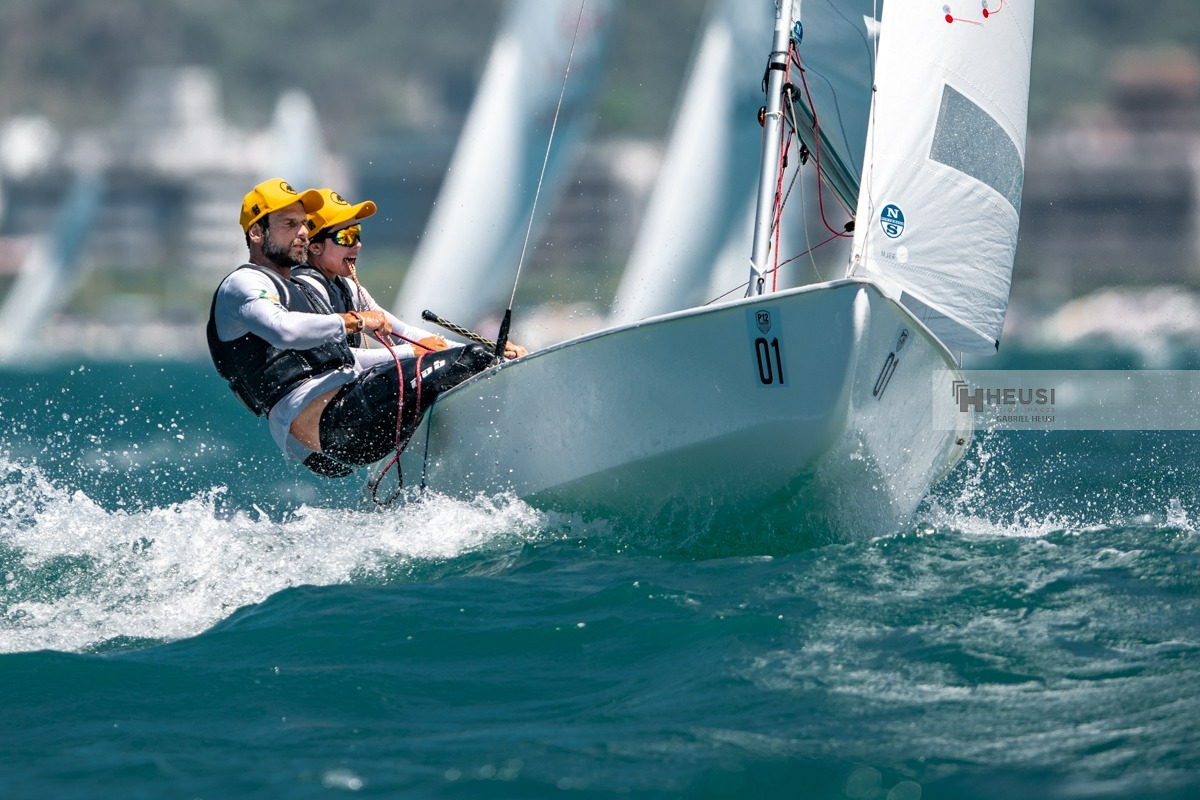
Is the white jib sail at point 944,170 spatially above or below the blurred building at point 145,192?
below

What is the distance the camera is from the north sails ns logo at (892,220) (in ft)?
16.6

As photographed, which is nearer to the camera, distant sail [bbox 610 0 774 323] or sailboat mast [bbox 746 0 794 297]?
sailboat mast [bbox 746 0 794 297]

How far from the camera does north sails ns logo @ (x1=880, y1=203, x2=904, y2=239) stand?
507 centimetres

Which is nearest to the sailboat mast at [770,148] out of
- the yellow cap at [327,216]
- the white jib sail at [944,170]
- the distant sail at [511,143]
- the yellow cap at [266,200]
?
the white jib sail at [944,170]

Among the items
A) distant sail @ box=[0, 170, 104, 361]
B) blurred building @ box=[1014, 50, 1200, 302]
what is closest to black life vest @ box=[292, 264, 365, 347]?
distant sail @ box=[0, 170, 104, 361]

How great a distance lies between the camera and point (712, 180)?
9.37 metres

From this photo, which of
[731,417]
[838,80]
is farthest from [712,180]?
[731,417]

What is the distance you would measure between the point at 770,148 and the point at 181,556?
2436 mm

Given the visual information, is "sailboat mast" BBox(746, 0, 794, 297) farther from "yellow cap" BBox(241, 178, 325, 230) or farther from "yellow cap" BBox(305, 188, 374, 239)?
"yellow cap" BBox(241, 178, 325, 230)

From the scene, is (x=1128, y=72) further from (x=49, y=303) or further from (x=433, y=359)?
(x=433, y=359)

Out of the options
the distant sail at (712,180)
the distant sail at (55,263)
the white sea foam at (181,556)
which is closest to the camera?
the white sea foam at (181,556)

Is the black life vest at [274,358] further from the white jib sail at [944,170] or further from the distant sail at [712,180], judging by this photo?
the distant sail at [712,180]

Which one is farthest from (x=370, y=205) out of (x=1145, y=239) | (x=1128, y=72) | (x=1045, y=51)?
(x=1045, y=51)

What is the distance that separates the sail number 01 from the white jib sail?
1.31 ft
